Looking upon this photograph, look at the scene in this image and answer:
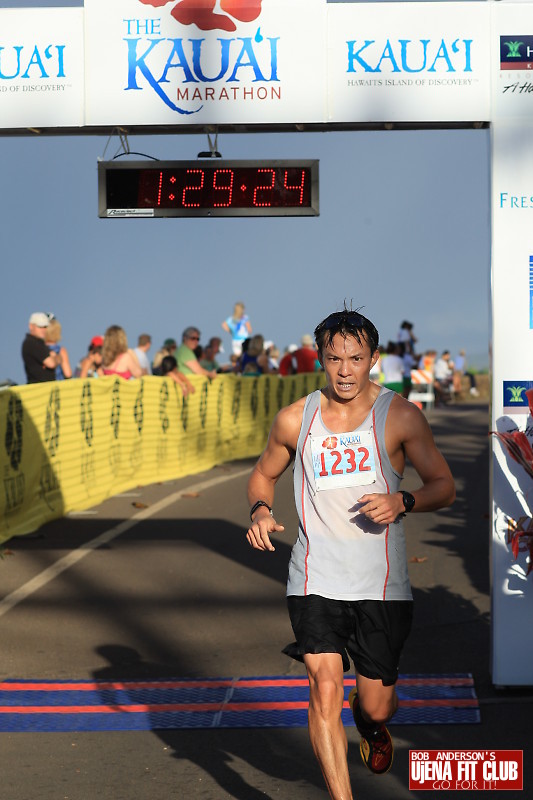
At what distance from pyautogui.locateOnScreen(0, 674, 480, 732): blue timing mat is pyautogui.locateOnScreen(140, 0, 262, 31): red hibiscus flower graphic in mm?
3636

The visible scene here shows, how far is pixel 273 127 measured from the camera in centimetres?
769

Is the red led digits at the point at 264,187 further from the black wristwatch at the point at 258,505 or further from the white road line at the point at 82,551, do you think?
the white road line at the point at 82,551

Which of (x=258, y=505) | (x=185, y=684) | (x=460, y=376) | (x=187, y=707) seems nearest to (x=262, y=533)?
(x=258, y=505)

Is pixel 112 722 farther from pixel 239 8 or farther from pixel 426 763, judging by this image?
pixel 239 8

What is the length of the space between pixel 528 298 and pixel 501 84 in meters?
1.16

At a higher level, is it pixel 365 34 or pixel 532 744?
pixel 365 34

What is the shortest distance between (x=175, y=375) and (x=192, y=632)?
35.9ft

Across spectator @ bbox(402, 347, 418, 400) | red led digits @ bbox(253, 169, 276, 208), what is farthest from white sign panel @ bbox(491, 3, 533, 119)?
spectator @ bbox(402, 347, 418, 400)

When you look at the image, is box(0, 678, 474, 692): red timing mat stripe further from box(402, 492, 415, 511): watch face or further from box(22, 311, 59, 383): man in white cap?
box(22, 311, 59, 383): man in white cap

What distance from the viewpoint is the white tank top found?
5168 mm

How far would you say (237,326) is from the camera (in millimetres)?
29781

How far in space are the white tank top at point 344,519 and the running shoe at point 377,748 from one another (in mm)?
552

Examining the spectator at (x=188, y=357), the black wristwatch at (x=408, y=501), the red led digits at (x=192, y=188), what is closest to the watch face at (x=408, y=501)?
the black wristwatch at (x=408, y=501)

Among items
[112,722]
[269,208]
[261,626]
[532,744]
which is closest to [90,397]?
[261,626]
